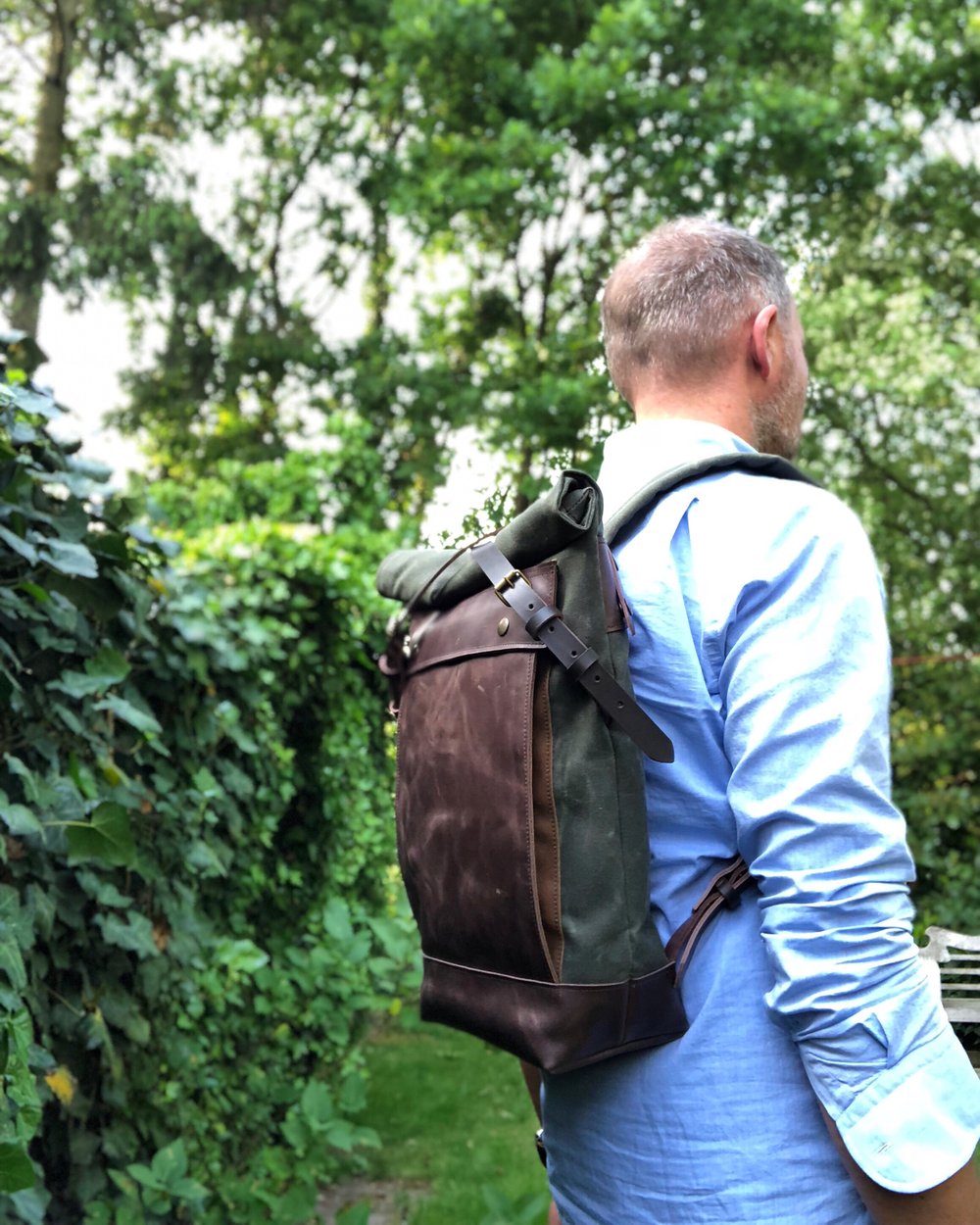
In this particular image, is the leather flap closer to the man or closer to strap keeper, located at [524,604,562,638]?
strap keeper, located at [524,604,562,638]

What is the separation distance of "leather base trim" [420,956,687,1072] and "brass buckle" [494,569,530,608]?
40 centimetres

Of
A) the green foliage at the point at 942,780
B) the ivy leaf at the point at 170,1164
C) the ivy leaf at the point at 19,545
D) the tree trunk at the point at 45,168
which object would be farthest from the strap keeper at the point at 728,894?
the tree trunk at the point at 45,168

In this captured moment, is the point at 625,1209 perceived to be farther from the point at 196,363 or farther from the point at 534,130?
the point at 196,363

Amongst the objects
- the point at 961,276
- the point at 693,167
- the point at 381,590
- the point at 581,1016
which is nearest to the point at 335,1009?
the point at 381,590

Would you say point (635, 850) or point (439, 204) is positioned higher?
point (439, 204)

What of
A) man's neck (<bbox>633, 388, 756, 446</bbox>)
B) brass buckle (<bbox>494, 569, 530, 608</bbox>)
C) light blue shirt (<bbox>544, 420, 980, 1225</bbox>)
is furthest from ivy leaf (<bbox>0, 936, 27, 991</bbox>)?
man's neck (<bbox>633, 388, 756, 446</bbox>)

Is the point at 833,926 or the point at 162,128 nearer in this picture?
the point at 833,926

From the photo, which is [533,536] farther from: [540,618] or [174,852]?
[174,852]

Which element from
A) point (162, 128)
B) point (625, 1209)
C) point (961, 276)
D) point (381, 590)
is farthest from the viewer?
point (162, 128)

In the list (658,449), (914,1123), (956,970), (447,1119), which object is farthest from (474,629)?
(447,1119)

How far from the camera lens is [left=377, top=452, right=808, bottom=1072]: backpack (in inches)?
48.5

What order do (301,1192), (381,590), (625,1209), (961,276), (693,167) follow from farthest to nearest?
(961,276)
(693,167)
(301,1192)
(381,590)
(625,1209)

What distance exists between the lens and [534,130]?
1267cm

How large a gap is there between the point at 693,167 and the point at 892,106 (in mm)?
3058
